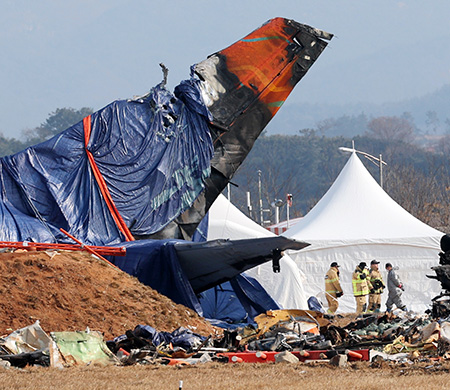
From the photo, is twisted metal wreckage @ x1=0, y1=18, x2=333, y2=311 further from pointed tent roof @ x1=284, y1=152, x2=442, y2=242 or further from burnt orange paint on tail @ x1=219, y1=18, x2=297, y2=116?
pointed tent roof @ x1=284, y1=152, x2=442, y2=242

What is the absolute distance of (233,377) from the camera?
953cm

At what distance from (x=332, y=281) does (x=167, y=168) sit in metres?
5.84

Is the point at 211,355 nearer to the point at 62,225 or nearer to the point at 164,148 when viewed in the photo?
the point at 62,225

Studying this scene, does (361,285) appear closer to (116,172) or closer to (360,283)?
(360,283)

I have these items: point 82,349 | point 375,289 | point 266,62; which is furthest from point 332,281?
point 82,349

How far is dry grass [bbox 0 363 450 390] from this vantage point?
8.80m

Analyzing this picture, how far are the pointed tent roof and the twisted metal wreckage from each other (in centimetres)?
507

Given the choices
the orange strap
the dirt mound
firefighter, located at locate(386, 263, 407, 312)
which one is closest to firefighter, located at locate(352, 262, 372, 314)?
firefighter, located at locate(386, 263, 407, 312)

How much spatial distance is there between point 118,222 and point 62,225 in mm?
1264

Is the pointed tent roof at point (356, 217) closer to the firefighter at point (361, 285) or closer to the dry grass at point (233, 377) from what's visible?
the firefighter at point (361, 285)

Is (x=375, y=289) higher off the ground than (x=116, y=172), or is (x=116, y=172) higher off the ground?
(x=116, y=172)

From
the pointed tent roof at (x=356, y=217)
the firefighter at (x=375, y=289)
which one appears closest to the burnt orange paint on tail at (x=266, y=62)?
the firefighter at (x=375, y=289)

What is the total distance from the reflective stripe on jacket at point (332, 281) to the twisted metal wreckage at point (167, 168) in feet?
13.1

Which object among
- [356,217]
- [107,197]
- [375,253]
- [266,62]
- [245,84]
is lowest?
[375,253]
